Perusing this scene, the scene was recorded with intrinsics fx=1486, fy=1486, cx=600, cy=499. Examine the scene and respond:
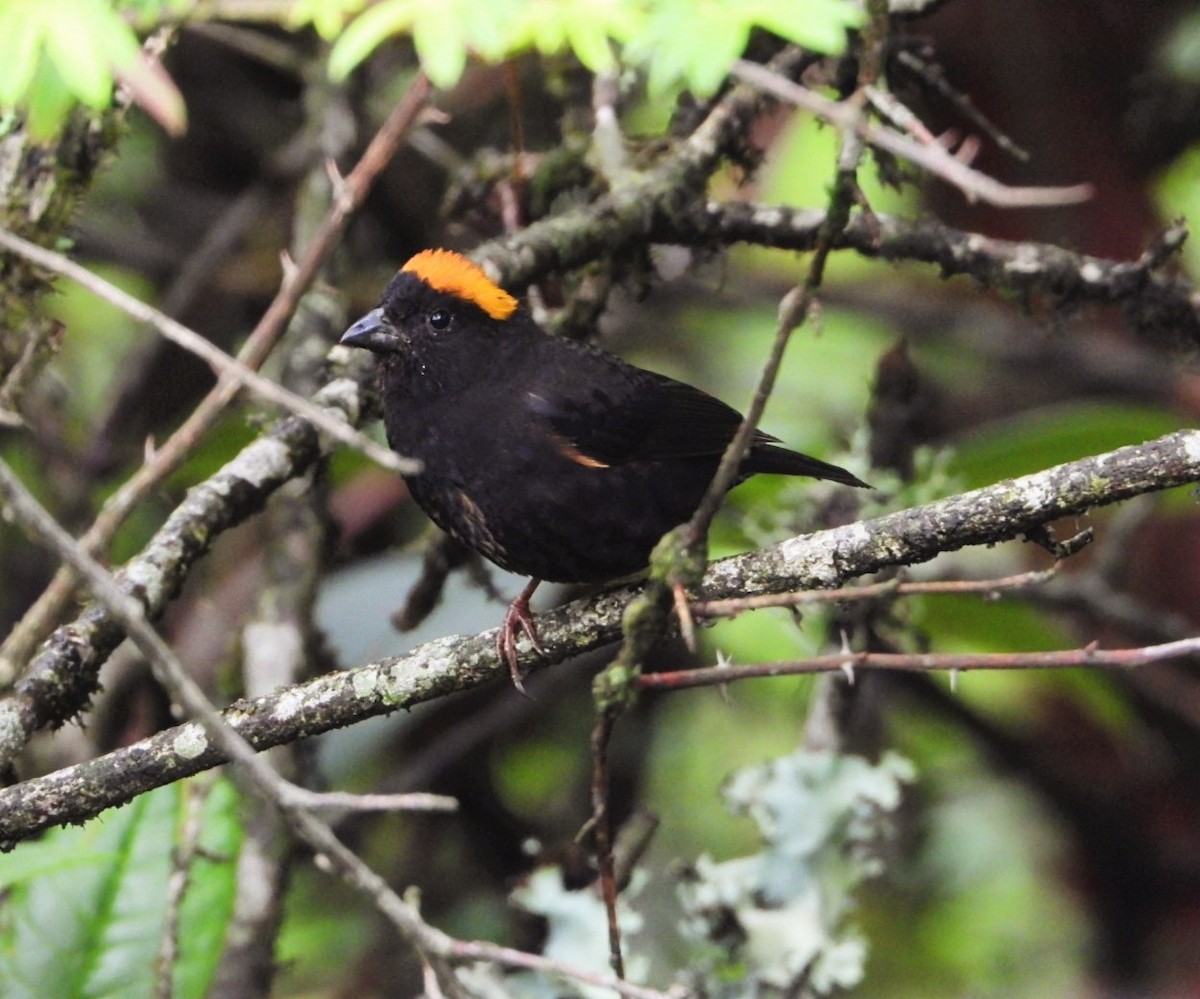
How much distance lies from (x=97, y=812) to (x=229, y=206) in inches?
163

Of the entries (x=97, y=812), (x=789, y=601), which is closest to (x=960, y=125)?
(x=789, y=601)

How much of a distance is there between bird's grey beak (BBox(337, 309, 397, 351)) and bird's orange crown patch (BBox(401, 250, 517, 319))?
16 cm

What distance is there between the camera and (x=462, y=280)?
12.4 feet

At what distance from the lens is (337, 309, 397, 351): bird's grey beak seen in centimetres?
371

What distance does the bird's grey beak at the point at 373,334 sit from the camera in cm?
371

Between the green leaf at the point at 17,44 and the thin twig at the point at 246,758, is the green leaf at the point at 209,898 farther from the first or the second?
the green leaf at the point at 17,44

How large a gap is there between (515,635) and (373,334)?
37.5 inches

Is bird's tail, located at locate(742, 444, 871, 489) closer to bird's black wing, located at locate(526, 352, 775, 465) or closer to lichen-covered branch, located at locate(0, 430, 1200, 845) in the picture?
bird's black wing, located at locate(526, 352, 775, 465)

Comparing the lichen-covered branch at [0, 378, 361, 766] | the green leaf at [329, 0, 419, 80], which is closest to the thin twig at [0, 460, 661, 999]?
the green leaf at [329, 0, 419, 80]

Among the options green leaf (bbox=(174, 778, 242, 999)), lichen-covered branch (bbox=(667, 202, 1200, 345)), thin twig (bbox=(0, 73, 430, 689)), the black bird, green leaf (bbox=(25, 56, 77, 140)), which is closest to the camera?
green leaf (bbox=(25, 56, 77, 140))

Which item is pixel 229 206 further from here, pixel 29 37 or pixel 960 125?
pixel 29 37

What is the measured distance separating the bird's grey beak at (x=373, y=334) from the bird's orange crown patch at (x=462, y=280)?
162mm

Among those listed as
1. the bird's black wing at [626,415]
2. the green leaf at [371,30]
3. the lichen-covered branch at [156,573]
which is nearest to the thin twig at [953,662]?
the green leaf at [371,30]

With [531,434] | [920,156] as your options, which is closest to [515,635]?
[531,434]
